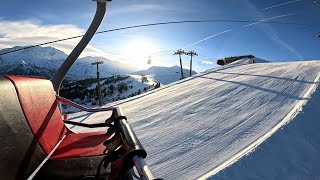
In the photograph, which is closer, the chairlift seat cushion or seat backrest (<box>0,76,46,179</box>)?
seat backrest (<box>0,76,46,179</box>)

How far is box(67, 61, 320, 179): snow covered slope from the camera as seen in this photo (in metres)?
4.24

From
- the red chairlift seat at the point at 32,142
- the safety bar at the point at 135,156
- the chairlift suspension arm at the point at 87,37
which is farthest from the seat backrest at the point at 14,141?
the chairlift suspension arm at the point at 87,37

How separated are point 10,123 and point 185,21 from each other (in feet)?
21.9

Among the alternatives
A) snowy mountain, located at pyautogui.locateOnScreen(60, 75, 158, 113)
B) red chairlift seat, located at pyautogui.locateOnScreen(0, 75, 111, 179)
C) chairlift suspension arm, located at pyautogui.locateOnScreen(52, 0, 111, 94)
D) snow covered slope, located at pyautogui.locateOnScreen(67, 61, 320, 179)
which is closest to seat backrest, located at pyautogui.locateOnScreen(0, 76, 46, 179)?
red chairlift seat, located at pyautogui.locateOnScreen(0, 75, 111, 179)

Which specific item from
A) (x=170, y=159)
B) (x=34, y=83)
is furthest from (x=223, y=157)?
(x=34, y=83)

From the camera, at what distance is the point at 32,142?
2.22 m

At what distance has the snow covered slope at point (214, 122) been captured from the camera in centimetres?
424

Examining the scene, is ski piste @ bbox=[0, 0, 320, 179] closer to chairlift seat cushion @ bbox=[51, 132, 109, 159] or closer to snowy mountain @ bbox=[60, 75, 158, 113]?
chairlift seat cushion @ bbox=[51, 132, 109, 159]

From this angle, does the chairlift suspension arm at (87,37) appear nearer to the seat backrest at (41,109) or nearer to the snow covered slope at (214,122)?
the snow covered slope at (214,122)

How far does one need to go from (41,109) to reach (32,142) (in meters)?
0.51

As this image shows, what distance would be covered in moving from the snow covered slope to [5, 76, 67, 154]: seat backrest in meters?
1.49

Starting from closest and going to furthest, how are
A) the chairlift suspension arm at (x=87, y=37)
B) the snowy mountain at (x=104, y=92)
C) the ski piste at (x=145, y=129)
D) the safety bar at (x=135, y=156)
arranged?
the safety bar at (x=135, y=156)
the ski piste at (x=145, y=129)
the chairlift suspension arm at (x=87, y=37)
the snowy mountain at (x=104, y=92)

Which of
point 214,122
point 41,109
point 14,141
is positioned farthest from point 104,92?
point 14,141

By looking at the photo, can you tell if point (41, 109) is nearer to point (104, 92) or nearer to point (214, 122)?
point (214, 122)
